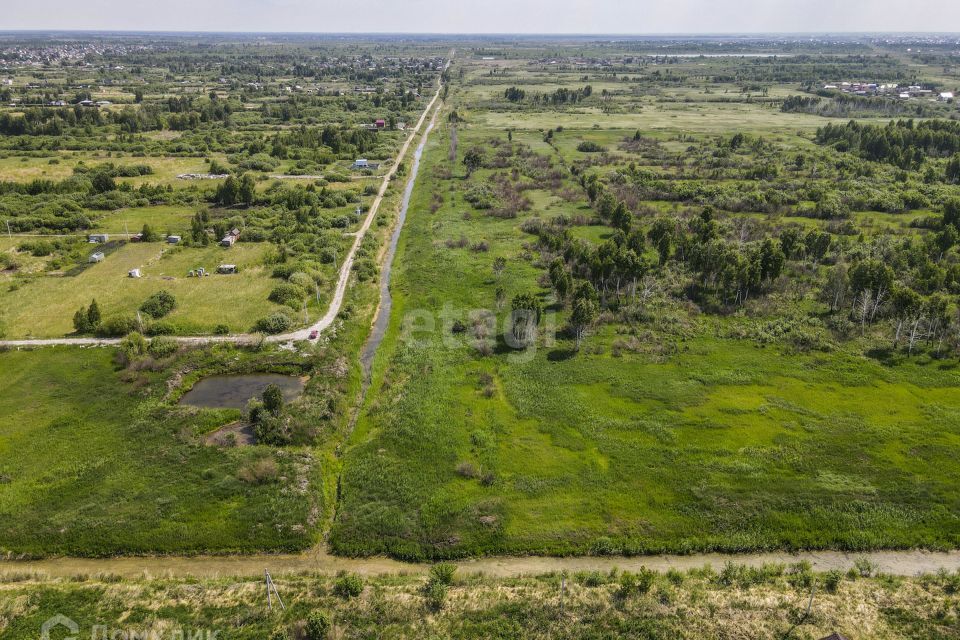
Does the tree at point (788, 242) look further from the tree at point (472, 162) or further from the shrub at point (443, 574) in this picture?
the tree at point (472, 162)

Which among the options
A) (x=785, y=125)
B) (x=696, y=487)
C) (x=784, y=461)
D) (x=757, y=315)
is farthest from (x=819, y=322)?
(x=785, y=125)

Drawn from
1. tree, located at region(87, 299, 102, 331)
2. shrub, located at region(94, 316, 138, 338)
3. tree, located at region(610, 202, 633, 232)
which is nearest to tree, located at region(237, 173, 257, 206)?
tree, located at region(87, 299, 102, 331)

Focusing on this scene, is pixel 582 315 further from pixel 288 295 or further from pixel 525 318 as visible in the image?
pixel 288 295

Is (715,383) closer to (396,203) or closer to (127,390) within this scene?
(127,390)

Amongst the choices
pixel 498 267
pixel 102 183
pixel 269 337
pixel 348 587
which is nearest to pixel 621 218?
pixel 498 267

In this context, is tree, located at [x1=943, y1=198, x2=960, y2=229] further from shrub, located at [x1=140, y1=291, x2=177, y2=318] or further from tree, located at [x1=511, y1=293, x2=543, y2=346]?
shrub, located at [x1=140, y1=291, x2=177, y2=318]
